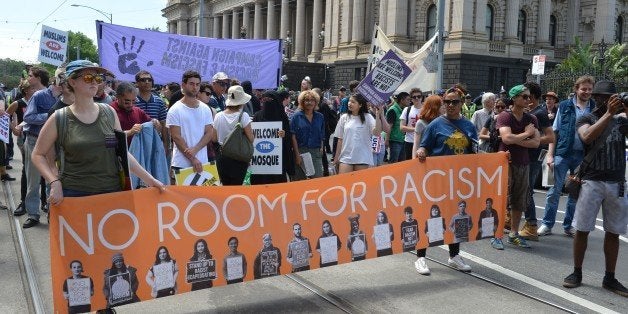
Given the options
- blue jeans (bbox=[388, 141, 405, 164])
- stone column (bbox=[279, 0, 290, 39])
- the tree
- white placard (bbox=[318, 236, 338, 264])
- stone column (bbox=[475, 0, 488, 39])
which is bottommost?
white placard (bbox=[318, 236, 338, 264])

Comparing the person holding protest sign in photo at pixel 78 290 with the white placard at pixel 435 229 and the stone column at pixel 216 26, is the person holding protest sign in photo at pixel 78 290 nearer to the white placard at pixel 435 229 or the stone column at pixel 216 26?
the white placard at pixel 435 229

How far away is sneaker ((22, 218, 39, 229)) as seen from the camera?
7.81 metres

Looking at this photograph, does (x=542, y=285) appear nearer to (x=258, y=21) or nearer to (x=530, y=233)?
(x=530, y=233)

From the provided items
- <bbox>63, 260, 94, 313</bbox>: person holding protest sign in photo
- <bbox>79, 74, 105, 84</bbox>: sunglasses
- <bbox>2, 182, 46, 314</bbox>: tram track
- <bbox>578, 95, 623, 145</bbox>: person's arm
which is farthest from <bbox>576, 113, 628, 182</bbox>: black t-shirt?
<bbox>2, 182, 46, 314</bbox>: tram track

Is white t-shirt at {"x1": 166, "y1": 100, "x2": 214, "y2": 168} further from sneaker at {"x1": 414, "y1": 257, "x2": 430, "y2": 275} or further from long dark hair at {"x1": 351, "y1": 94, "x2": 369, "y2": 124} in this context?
sneaker at {"x1": 414, "y1": 257, "x2": 430, "y2": 275}

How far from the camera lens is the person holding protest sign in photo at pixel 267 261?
16.4 feet

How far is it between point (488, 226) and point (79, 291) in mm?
4160

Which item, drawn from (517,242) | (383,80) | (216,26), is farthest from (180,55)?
(216,26)

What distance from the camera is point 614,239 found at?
591cm

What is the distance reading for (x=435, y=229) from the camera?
6.10m

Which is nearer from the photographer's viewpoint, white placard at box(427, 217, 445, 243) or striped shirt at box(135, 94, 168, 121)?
white placard at box(427, 217, 445, 243)

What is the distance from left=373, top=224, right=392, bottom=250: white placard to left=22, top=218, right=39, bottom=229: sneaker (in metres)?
4.80

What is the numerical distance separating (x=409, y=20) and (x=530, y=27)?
9.46 meters

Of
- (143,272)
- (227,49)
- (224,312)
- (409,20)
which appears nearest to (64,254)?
(143,272)
